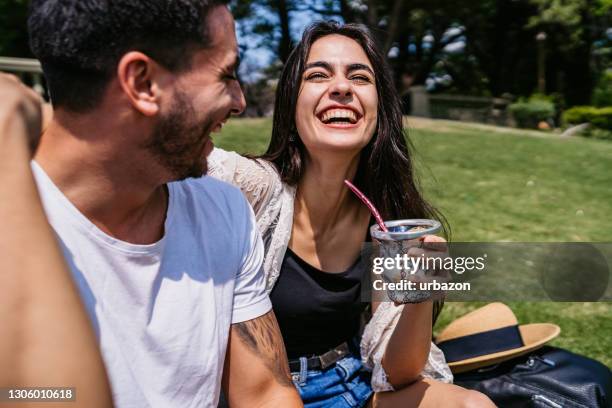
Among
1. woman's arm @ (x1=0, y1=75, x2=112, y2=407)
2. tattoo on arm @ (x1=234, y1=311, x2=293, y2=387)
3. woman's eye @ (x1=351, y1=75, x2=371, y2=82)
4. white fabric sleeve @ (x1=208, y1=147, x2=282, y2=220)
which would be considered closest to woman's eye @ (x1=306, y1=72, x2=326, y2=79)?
woman's eye @ (x1=351, y1=75, x2=371, y2=82)

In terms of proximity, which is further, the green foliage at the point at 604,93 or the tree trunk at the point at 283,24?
the tree trunk at the point at 283,24

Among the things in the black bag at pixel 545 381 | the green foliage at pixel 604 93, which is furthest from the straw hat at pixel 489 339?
the green foliage at pixel 604 93

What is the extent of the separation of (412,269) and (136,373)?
2.61 feet

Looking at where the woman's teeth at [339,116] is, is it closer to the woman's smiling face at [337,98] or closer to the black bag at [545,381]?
the woman's smiling face at [337,98]

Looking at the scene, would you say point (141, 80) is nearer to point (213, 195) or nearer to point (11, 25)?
point (213, 195)

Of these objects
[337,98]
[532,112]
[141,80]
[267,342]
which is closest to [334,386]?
[267,342]

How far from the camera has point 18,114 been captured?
1.17 metres

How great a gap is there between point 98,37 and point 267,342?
94cm

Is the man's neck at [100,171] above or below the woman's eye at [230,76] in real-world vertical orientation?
below

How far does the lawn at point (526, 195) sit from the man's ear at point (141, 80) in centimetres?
190

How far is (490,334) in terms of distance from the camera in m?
2.54

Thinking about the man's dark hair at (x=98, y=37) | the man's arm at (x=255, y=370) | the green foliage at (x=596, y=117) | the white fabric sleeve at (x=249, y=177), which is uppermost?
the man's dark hair at (x=98, y=37)

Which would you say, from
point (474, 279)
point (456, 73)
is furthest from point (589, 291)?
point (456, 73)

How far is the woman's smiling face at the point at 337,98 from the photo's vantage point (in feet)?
7.72
